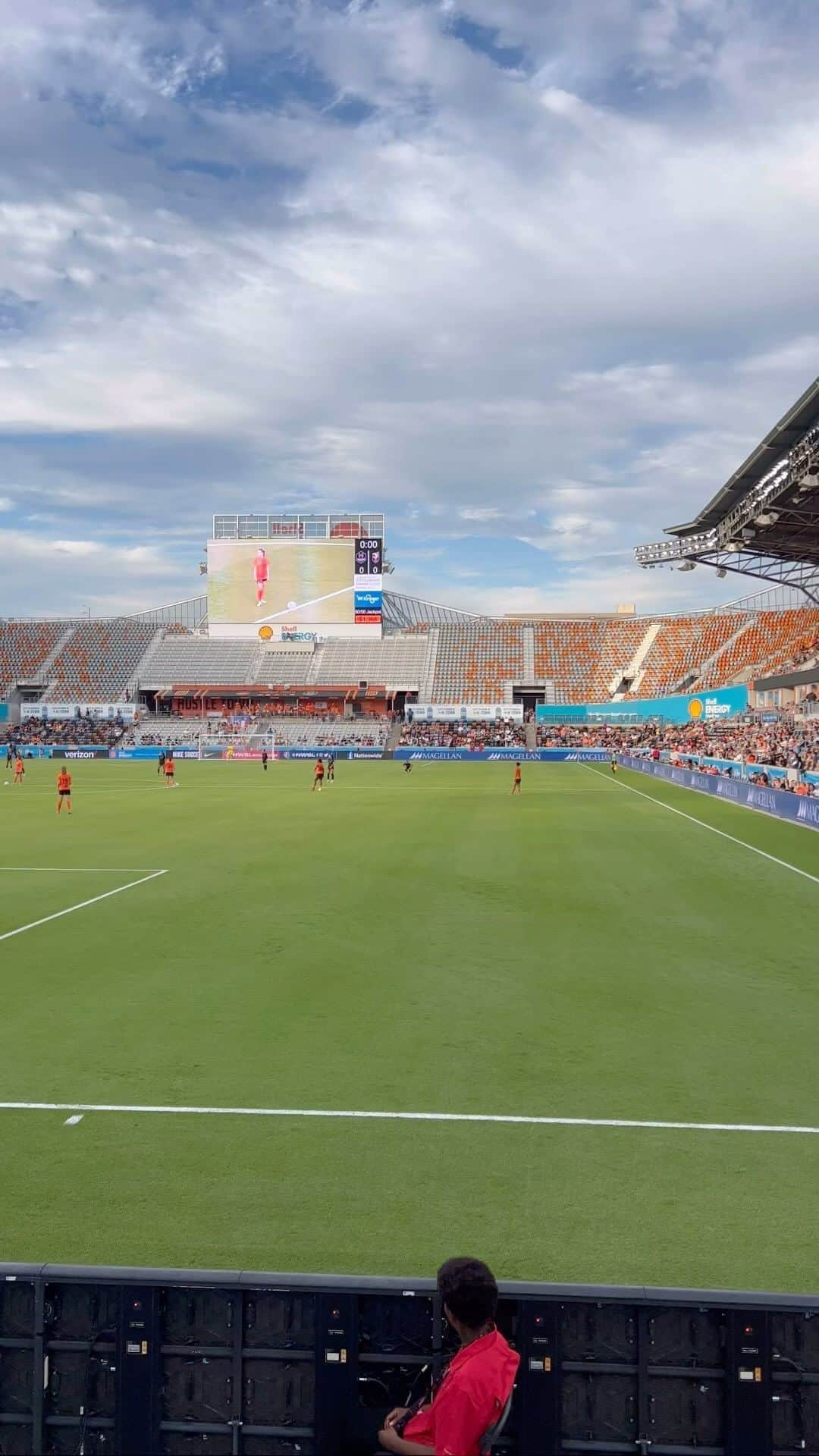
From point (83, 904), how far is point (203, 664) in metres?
84.2

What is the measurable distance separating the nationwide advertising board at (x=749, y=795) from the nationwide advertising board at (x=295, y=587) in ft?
130

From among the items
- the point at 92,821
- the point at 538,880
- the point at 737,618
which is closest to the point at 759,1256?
the point at 538,880

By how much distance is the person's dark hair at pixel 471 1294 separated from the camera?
11.6 ft

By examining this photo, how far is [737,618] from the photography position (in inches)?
3738

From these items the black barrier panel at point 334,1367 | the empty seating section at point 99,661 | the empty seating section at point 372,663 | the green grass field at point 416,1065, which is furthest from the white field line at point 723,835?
the empty seating section at point 99,661

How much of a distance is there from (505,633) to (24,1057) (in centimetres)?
9708

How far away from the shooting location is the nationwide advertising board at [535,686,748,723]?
73.2 m

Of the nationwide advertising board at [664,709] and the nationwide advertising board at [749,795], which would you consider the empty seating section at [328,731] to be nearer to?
the nationwide advertising board at [664,709]

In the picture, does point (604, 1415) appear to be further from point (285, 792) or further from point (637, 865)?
point (285, 792)

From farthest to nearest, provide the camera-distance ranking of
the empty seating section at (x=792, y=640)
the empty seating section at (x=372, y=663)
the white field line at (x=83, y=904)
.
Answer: the empty seating section at (x=372, y=663) < the empty seating section at (x=792, y=640) < the white field line at (x=83, y=904)

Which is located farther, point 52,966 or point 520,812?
point 520,812

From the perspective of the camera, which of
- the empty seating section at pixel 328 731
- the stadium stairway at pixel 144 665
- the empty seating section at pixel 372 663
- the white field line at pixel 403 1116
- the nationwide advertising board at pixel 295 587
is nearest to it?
the white field line at pixel 403 1116

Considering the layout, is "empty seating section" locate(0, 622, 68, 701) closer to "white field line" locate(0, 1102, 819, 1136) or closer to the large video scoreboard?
the large video scoreboard

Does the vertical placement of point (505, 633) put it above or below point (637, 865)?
above
